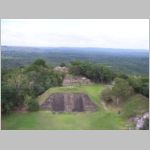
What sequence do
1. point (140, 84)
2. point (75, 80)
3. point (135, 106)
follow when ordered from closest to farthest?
point (135, 106)
point (140, 84)
point (75, 80)

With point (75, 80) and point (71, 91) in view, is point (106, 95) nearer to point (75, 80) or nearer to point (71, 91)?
point (71, 91)

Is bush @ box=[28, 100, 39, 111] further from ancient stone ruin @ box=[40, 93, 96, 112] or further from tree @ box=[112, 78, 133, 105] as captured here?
tree @ box=[112, 78, 133, 105]

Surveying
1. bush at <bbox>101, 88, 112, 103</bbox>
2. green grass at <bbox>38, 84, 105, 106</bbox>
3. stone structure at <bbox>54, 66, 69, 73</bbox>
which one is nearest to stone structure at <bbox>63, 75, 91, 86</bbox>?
stone structure at <bbox>54, 66, 69, 73</bbox>

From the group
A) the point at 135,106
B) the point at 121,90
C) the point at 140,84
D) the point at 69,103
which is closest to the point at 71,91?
the point at 69,103

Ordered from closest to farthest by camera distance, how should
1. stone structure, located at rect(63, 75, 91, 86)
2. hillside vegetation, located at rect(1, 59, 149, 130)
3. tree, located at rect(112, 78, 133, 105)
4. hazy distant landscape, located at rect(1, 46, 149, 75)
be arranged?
1. hillside vegetation, located at rect(1, 59, 149, 130)
2. tree, located at rect(112, 78, 133, 105)
3. hazy distant landscape, located at rect(1, 46, 149, 75)
4. stone structure, located at rect(63, 75, 91, 86)

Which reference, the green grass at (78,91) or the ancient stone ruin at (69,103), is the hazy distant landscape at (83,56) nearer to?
the green grass at (78,91)

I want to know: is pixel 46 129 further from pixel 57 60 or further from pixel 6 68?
pixel 57 60

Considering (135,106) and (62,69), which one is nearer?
(135,106)
